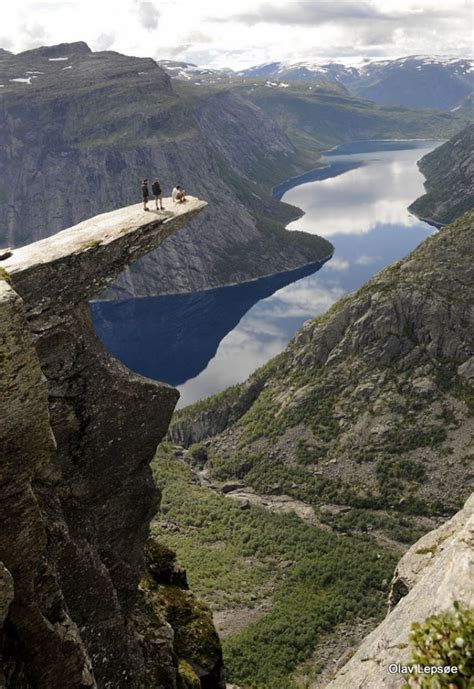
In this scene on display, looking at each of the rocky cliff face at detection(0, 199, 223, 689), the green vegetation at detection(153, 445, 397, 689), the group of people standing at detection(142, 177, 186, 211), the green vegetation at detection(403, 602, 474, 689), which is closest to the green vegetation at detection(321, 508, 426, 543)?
the green vegetation at detection(153, 445, 397, 689)

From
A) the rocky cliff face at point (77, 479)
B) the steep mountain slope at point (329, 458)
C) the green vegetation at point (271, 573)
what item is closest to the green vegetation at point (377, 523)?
the steep mountain slope at point (329, 458)

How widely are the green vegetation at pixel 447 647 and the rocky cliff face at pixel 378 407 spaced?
212ft

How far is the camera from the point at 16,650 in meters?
18.0

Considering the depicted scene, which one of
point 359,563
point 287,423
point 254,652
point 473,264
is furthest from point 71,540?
point 473,264

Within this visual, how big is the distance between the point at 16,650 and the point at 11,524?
13.9 feet

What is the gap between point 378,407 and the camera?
284ft

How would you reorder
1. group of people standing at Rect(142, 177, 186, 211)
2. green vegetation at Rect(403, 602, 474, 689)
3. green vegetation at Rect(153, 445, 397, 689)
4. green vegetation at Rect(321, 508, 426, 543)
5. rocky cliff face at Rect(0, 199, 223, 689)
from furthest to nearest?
green vegetation at Rect(321, 508, 426, 543) → green vegetation at Rect(153, 445, 397, 689) → group of people standing at Rect(142, 177, 186, 211) → rocky cliff face at Rect(0, 199, 223, 689) → green vegetation at Rect(403, 602, 474, 689)

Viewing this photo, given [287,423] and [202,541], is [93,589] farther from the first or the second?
[287,423]

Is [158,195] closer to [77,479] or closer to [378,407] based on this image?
[77,479]

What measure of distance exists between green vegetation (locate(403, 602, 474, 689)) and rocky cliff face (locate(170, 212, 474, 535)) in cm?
6453

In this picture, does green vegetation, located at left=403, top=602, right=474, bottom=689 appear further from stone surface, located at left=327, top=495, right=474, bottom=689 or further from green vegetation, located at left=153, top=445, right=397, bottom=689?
green vegetation, located at left=153, top=445, right=397, bottom=689

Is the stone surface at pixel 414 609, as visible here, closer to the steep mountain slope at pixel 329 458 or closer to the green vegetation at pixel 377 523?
the steep mountain slope at pixel 329 458

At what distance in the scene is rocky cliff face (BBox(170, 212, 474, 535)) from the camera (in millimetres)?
77312

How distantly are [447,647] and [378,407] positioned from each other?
258 ft
